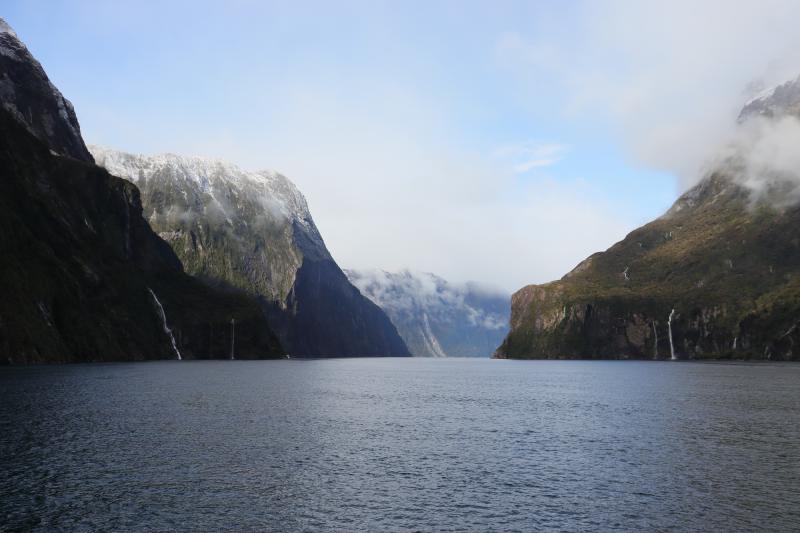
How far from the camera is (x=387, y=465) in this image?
5125 cm

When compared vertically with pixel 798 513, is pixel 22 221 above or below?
above

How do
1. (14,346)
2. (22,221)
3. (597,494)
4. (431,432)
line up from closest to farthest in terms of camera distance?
(597,494) → (431,432) → (14,346) → (22,221)

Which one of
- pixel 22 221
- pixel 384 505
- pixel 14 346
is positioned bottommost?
pixel 384 505

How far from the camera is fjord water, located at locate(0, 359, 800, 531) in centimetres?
3719

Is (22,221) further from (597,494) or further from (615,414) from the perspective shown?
(597,494)

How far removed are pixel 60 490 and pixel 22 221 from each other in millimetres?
178332

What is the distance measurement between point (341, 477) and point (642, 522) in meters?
21.8

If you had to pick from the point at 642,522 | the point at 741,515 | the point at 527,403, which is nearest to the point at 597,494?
the point at 642,522

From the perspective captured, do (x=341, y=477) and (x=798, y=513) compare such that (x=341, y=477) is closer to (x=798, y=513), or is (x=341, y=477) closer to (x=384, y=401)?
(x=798, y=513)

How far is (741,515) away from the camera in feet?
124

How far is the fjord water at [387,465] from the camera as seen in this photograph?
3719cm

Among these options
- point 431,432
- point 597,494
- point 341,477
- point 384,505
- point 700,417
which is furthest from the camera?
point 700,417

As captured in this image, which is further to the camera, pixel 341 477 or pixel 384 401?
pixel 384 401

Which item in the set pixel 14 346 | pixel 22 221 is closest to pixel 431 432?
pixel 14 346
